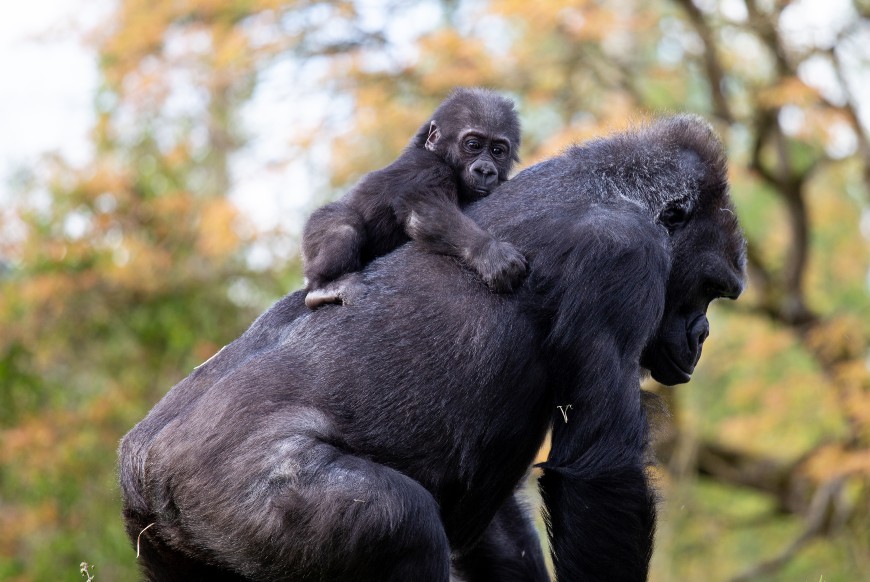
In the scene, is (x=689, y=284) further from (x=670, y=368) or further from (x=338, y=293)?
(x=338, y=293)

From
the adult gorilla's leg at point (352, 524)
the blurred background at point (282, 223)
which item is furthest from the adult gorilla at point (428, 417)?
the blurred background at point (282, 223)

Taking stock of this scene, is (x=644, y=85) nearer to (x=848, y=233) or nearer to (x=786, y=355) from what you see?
(x=848, y=233)

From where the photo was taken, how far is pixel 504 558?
16.2 feet

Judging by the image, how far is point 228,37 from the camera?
1083 cm

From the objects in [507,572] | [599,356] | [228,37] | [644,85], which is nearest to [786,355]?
[644,85]

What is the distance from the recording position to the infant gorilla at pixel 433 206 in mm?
4004

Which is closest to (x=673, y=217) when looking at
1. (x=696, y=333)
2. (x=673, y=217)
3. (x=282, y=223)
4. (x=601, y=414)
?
(x=673, y=217)

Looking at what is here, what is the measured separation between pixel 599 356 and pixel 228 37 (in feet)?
26.4

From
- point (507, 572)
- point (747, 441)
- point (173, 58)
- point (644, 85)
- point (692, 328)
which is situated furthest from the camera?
point (747, 441)

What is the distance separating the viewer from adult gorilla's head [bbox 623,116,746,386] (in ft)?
14.5

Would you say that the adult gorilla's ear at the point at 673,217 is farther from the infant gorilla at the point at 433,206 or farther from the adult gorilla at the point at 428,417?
the infant gorilla at the point at 433,206

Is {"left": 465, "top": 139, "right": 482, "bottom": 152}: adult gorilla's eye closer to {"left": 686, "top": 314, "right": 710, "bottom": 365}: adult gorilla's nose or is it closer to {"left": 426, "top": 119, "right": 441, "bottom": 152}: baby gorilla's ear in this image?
{"left": 426, "top": 119, "right": 441, "bottom": 152}: baby gorilla's ear

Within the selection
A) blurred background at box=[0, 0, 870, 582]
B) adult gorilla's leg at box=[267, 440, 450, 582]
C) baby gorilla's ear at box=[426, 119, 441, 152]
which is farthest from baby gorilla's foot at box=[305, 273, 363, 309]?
blurred background at box=[0, 0, 870, 582]

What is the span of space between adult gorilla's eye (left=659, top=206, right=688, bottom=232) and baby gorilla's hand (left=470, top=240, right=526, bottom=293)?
0.77 m
